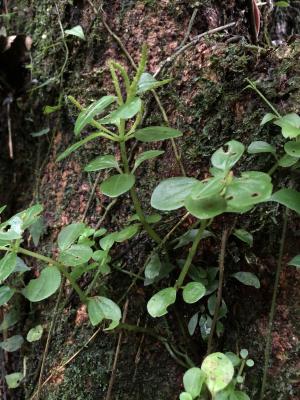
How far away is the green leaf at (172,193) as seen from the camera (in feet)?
2.66

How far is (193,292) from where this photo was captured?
0.89m

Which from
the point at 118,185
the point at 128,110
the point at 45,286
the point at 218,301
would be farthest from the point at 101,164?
the point at 218,301

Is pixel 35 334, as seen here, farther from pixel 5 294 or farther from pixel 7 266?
pixel 7 266

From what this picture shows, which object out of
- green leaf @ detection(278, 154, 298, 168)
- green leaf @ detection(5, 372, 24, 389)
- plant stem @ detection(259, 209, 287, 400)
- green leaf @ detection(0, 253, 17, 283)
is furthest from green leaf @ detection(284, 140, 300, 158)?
green leaf @ detection(5, 372, 24, 389)

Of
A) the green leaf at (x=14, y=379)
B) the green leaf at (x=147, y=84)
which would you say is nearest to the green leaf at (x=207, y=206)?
the green leaf at (x=147, y=84)

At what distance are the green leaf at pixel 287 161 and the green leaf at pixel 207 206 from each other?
0.24 m

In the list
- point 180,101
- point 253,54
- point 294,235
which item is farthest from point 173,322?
point 253,54

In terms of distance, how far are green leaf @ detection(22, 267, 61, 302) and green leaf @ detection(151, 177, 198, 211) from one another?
0.27 metres

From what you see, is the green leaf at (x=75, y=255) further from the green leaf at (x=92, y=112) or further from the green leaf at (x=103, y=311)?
the green leaf at (x=92, y=112)

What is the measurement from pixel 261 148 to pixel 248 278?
11.4 inches

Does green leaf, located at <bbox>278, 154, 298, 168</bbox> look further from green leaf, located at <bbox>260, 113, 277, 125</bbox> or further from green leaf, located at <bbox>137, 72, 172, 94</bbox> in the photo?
green leaf, located at <bbox>137, 72, 172, 94</bbox>

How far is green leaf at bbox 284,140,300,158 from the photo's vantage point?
880mm

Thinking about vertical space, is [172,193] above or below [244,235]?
above

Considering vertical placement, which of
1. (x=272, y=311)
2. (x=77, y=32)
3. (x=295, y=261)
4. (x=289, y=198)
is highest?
(x=77, y=32)
